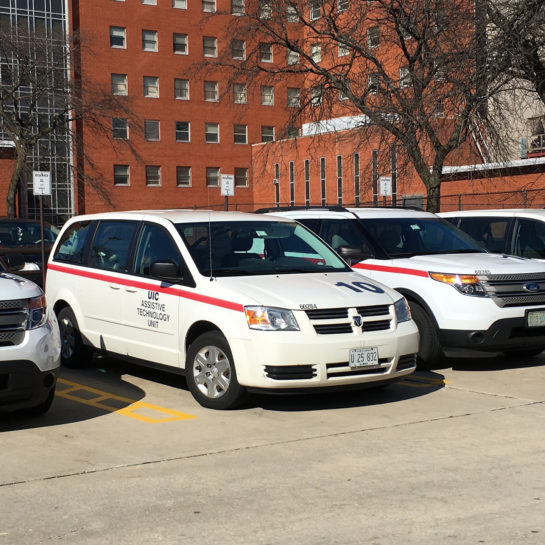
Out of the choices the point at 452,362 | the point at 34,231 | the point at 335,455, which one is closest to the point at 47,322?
the point at 335,455

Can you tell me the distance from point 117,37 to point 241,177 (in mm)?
13724

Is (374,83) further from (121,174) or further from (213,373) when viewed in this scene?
(121,174)

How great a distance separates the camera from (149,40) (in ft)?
218

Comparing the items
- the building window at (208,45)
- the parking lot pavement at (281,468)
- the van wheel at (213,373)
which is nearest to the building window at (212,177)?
the building window at (208,45)

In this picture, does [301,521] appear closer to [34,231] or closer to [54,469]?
[54,469]

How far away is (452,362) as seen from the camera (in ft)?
35.9

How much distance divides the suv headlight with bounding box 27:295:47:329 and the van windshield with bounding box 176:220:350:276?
1600mm

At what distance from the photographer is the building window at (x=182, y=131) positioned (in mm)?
68062

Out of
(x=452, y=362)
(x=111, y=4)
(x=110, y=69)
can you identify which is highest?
(x=111, y=4)

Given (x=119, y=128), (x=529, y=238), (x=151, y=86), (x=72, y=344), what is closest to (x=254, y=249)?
(x=72, y=344)

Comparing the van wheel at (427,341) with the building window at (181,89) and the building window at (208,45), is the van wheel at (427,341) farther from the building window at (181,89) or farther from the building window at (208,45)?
the building window at (208,45)

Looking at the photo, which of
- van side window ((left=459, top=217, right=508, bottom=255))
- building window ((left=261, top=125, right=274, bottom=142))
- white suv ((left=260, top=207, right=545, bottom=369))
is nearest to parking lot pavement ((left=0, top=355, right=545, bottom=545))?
white suv ((left=260, top=207, right=545, bottom=369))

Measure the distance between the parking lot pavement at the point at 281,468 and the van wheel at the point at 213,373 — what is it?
0.45ft

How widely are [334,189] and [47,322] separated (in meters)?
50.9
